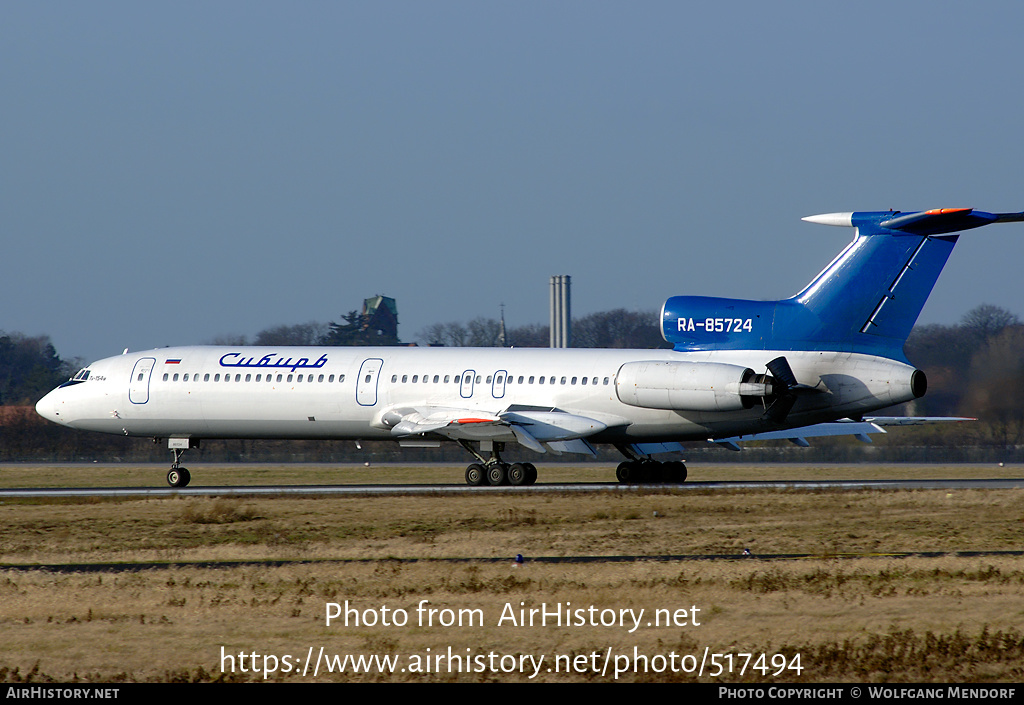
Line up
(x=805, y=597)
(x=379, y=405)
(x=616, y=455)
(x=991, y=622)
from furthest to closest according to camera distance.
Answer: (x=616, y=455)
(x=379, y=405)
(x=805, y=597)
(x=991, y=622)

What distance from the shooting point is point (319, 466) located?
5475cm

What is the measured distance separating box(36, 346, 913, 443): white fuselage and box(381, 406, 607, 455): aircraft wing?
351mm

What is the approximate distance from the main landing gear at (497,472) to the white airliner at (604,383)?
1.7 inches

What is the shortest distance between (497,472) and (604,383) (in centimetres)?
415

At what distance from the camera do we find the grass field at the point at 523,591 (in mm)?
11633

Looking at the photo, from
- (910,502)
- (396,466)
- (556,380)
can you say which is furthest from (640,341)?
(910,502)

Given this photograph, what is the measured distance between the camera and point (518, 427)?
34.7 meters

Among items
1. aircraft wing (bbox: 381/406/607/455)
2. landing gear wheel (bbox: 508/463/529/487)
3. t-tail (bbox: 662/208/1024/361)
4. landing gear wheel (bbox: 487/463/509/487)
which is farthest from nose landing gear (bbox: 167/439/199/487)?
t-tail (bbox: 662/208/1024/361)

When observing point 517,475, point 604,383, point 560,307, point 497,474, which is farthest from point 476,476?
point 560,307

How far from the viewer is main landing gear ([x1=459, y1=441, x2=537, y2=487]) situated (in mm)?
35531

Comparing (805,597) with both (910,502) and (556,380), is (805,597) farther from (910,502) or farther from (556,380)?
(556,380)

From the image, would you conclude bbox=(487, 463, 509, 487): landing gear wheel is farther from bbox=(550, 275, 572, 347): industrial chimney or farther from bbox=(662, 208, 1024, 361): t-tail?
bbox=(550, 275, 572, 347): industrial chimney

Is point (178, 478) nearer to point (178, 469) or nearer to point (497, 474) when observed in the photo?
point (178, 469)

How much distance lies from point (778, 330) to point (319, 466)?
2738cm
